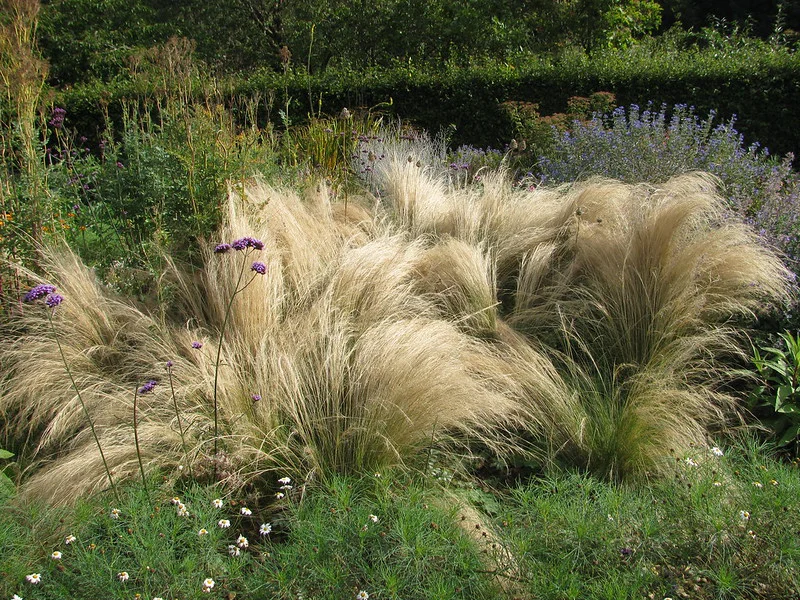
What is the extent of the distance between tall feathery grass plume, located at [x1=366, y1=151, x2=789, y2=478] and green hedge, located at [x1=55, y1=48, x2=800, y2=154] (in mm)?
4975

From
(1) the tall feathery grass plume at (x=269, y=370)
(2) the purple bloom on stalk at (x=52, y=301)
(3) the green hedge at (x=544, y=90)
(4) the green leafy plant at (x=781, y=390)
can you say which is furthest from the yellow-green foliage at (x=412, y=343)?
(3) the green hedge at (x=544, y=90)

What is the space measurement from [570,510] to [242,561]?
39.7 inches

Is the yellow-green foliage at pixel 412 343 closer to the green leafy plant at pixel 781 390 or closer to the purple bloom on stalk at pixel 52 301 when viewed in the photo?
the green leafy plant at pixel 781 390

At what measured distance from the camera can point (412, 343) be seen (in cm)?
293

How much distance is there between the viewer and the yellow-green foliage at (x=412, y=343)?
2785 millimetres

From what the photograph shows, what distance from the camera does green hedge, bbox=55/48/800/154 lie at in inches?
352

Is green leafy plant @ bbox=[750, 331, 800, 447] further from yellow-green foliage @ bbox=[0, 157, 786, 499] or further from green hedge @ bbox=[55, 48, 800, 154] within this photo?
green hedge @ bbox=[55, 48, 800, 154]

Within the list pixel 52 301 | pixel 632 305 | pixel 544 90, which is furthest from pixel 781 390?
pixel 544 90

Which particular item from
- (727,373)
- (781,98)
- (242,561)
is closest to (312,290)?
(242,561)

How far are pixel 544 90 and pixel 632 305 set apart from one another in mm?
6894

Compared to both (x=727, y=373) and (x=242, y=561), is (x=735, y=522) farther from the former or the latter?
(x=242, y=561)

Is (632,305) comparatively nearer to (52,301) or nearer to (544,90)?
(52,301)

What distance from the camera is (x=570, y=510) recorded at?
225 cm

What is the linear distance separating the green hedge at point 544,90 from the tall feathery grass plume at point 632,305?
196 inches
